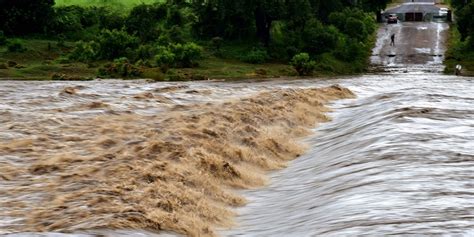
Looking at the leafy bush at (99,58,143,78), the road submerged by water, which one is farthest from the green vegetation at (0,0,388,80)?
the road submerged by water

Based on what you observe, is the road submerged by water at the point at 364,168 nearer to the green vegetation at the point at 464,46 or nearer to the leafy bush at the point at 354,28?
the green vegetation at the point at 464,46

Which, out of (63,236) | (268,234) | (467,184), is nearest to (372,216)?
(268,234)

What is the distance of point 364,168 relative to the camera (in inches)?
484

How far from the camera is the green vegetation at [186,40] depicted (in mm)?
40594

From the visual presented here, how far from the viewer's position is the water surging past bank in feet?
33.7

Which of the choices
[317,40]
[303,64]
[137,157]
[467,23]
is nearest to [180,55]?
[303,64]

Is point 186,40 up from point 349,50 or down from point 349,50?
up

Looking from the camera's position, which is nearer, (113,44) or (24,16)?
(113,44)

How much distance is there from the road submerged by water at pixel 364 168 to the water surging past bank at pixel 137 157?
21 cm

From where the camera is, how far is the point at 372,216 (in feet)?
30.8

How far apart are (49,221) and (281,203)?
3511mm

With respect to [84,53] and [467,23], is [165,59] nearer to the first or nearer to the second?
[84,53]

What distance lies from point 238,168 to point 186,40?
3505 centimetres

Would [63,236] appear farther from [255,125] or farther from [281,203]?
[255,125]
